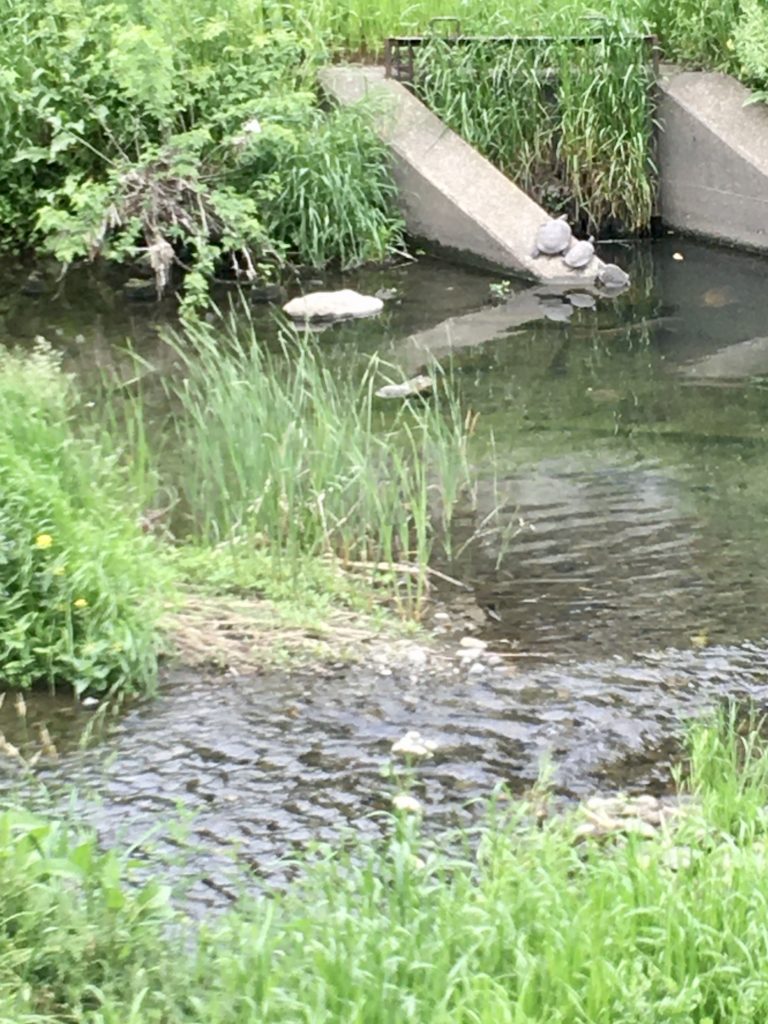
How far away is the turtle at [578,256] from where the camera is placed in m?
9.47

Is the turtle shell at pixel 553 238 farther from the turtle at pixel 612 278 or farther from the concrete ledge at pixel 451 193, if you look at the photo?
the turtle at pixel 612 278

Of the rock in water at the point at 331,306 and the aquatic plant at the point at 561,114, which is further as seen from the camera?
the aquatic plant at the point at 561,114

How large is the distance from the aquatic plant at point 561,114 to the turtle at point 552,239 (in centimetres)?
119

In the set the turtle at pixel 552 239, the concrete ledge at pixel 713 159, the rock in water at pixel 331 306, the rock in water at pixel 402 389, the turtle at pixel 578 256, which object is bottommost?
the rock in water at pixel 402 389

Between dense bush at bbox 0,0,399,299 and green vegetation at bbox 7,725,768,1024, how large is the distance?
679 cm

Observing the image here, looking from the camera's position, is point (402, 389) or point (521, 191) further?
point (521, 191)

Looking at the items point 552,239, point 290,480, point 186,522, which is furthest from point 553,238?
point 290,480

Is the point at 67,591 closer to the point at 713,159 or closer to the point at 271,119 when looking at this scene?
the point at 271,119

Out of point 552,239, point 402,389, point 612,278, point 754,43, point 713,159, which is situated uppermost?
point 754,43

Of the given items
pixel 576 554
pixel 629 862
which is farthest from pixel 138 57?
pixel 629 862

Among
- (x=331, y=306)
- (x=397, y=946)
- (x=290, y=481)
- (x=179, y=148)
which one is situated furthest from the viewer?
(x=179, y=148)

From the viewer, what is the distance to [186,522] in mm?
5344

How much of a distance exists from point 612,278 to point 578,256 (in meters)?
0.30

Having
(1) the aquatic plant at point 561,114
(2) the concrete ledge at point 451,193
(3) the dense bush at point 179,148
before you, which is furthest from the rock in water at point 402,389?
(1) the aquatic plant at point 561,114
